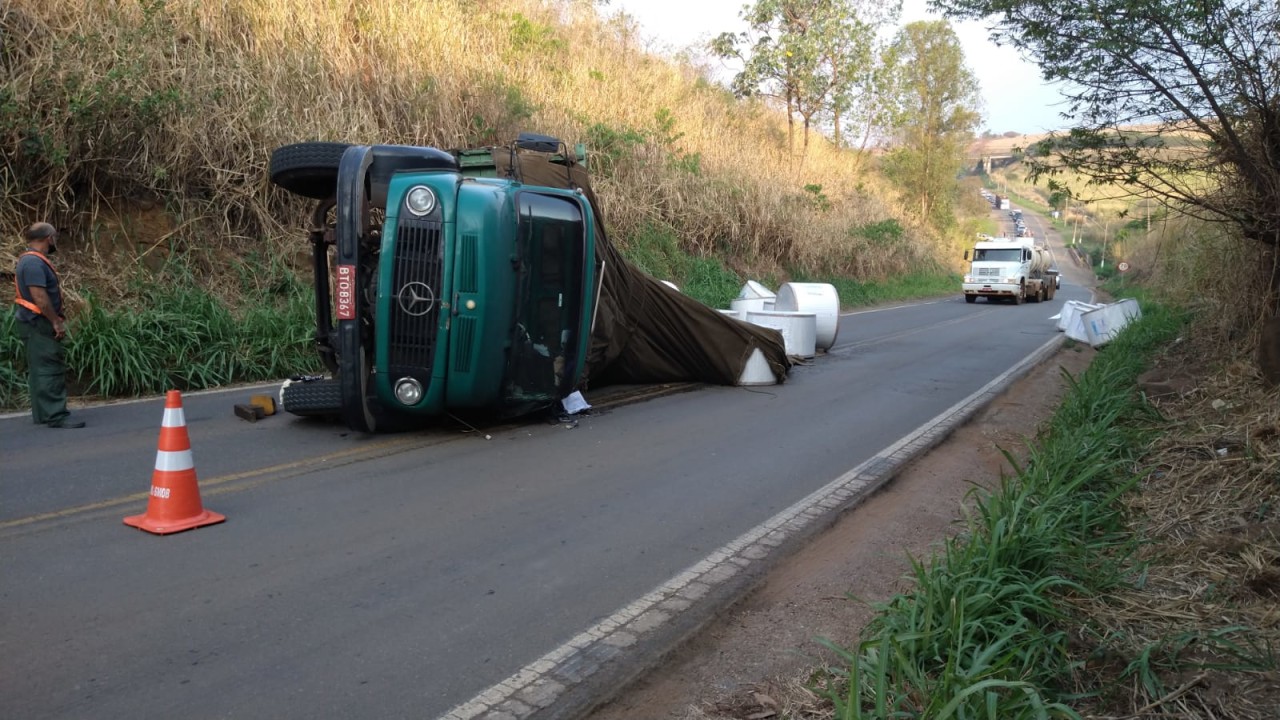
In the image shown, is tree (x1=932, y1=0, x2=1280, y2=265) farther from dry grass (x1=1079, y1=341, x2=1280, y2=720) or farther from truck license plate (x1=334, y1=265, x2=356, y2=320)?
truck license plate (x1=334, y1=265, x2=356, y2=320)

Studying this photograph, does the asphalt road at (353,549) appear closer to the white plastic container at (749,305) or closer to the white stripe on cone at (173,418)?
the white stripe on cone at (173,418)

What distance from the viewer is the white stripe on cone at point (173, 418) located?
4.91 m

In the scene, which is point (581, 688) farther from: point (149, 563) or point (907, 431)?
point (907, 431)

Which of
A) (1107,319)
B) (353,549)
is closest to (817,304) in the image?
(1107,319)

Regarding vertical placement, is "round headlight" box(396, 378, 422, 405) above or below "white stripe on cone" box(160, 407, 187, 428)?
below

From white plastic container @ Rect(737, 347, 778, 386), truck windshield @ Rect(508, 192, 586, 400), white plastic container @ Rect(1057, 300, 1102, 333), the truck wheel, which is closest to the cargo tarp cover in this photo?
white plastic container @ Rect(737, 347, 778, 386)

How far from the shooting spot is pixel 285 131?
42.3 ft

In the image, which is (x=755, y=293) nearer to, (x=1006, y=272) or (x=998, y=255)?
(x=1006, y=272)

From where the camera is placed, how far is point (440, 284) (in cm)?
662

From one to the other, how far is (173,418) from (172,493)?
0.43m

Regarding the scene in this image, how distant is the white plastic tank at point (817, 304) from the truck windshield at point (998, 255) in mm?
23754

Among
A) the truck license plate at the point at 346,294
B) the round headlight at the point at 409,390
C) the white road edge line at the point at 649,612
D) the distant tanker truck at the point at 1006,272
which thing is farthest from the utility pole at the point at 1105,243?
the truck license plate at the point at 346,294

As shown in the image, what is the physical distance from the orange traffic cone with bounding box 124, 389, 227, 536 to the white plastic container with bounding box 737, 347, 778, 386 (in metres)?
7.09

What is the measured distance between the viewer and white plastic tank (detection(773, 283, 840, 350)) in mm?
14062
